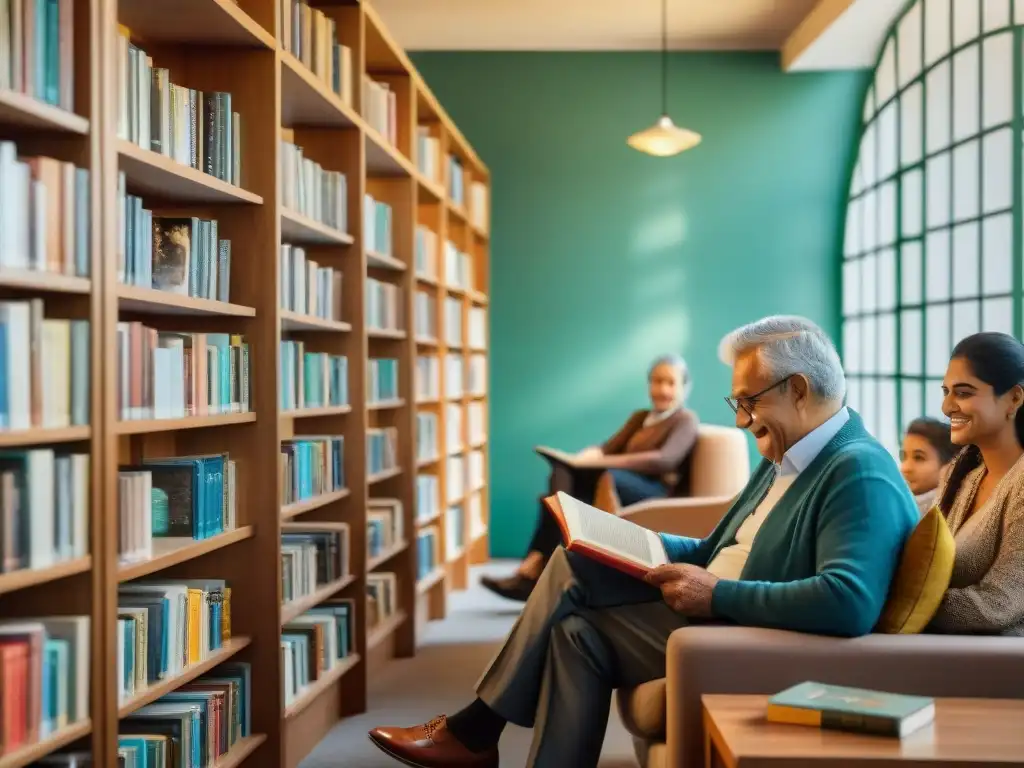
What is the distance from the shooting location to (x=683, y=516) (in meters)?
4.63

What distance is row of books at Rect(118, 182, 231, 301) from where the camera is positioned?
2564mm

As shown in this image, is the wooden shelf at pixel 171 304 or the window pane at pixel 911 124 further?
the window pane at pixel 911 124

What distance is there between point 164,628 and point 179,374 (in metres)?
0.56

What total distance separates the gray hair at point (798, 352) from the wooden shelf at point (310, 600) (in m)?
1.49

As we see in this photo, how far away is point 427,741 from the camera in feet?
9.62

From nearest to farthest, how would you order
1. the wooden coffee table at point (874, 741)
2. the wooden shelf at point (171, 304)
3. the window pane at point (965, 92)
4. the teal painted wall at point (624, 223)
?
the wooden coffee table at point (874, 741) < the wooden shelf at point (171, 304) < the window pane at point (965, 92) < the teal painted wall at point (624, 223)

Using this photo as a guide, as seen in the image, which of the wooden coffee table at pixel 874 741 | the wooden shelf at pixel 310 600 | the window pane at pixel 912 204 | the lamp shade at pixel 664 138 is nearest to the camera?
the wooden coffee table at pixel 874 741

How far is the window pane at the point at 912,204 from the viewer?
20.4 feet

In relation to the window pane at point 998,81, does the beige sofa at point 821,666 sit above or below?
below

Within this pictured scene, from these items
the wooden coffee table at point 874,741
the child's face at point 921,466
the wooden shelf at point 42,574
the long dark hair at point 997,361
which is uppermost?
the long dark hair at point 997,361

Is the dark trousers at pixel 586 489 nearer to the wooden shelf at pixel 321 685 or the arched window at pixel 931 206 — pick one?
the arched window at pixel 931 206

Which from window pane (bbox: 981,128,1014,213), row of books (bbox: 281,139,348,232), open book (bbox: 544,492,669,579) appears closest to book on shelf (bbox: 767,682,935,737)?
open book (bbox: 544,492,669,579)

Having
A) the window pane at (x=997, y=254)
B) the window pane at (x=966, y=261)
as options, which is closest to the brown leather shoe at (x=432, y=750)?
the window pane at (x=997, y=254)

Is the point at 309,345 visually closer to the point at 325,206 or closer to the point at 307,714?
the point at 325,206
